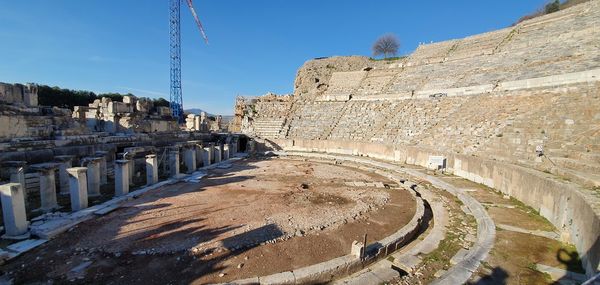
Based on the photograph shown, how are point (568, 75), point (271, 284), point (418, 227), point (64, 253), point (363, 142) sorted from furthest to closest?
1. point (363, 142)
2. point (568, 75)
3. point (418, 227)
4. point (64, 253)
5. point (271, 284)

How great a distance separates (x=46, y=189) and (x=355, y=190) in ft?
32.1

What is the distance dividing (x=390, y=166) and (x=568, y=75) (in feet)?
30.6

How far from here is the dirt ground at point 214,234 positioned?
16.0ft

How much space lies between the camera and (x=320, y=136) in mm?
23094

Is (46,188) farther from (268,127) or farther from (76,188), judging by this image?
(268,127)

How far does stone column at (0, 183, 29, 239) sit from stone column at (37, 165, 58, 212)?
5.56 ft

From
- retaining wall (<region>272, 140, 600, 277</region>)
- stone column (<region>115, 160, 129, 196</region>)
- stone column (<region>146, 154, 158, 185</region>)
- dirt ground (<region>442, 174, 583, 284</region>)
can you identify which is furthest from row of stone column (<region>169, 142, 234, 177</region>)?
dirt ground (<region>442, 174, 583, 284</region>)

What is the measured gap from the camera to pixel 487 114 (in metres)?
14.8

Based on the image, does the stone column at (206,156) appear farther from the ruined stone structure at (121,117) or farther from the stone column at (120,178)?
the stone column at (120,178)

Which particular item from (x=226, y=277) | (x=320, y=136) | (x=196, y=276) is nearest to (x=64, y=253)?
(x=196, y=276)

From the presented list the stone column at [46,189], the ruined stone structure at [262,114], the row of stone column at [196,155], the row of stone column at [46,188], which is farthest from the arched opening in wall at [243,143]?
the stone column at [46,189]

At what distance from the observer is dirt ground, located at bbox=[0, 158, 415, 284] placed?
487 centimetres

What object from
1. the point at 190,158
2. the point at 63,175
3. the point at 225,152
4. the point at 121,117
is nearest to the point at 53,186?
the point at 63,175

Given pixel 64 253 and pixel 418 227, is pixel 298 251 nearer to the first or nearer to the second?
pixel 418 227
